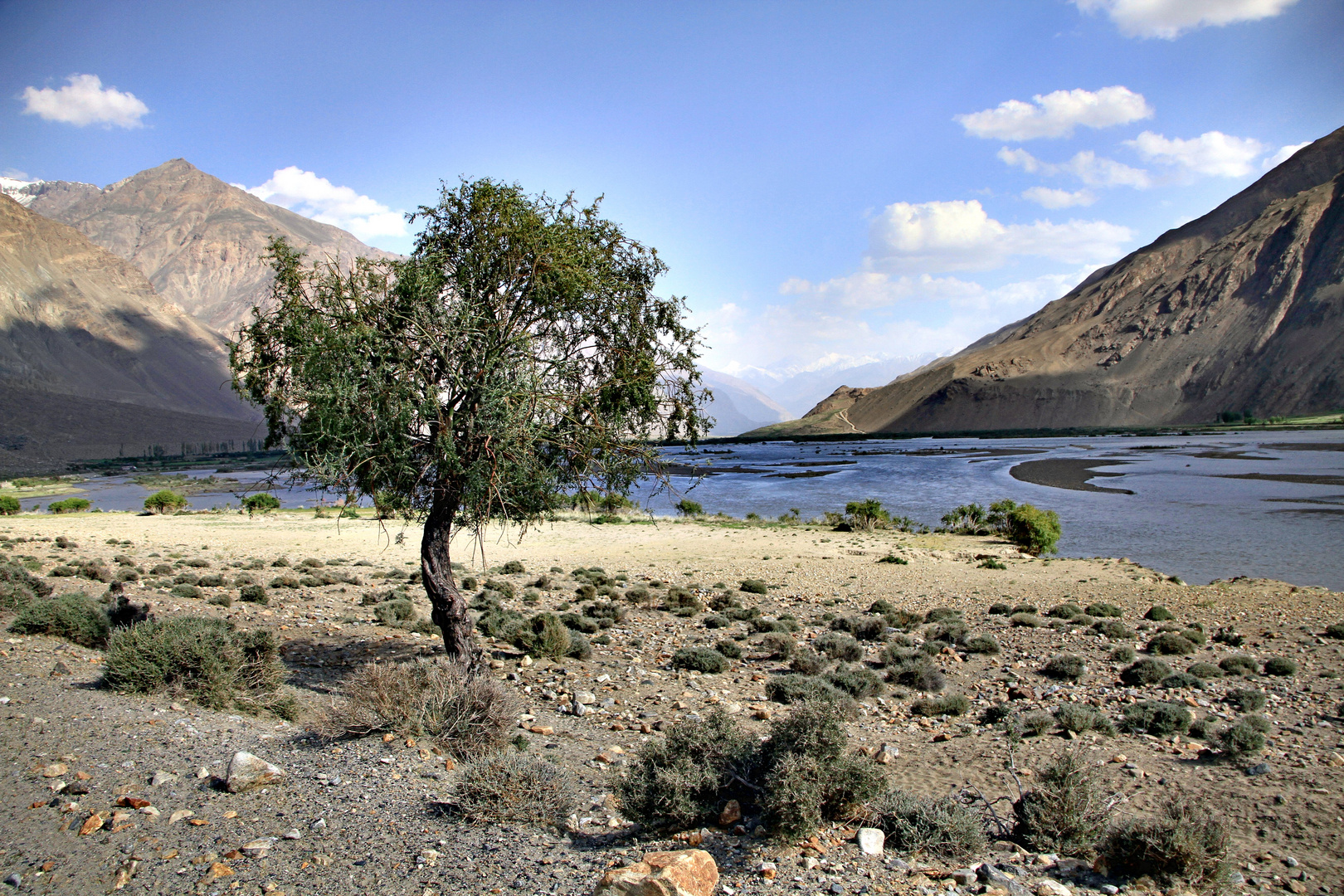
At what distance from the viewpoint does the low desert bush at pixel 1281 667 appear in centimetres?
1103

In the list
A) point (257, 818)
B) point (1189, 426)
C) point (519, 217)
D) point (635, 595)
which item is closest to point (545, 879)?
point (257, 818)

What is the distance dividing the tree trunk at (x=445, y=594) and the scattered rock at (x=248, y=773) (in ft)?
10.3

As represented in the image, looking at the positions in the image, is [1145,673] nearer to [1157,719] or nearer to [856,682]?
[1157,719]

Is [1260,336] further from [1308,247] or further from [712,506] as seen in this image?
[712,506]

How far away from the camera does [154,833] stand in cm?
481

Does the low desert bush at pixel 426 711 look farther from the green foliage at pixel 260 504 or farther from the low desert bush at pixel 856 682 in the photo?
the green foliage at pixel 260 504

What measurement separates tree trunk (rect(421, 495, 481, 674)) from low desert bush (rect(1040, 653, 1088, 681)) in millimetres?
9142

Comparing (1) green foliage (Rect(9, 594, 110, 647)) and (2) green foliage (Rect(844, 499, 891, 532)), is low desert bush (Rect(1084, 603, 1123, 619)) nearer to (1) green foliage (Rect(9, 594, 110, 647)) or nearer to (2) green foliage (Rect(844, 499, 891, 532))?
(1) green foliage (Rect(9, 594, 110, 647))

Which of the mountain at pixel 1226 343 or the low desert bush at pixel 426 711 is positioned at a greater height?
the mountain at pixel 1226 343

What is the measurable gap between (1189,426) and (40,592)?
628 feet

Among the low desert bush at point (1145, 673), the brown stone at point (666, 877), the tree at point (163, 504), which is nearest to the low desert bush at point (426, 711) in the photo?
the brown stone at point (666, 877)

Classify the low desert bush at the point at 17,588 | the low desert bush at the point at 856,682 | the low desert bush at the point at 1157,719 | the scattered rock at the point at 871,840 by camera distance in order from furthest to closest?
the low desert bush at the point at 17,588, the low desert bush at the point at 856,682, the low desert bush at the point at 1157,719, the scattered rock at the point at 871,840

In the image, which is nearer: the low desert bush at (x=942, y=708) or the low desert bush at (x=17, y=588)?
the low desert bush at (x=942, y=708)

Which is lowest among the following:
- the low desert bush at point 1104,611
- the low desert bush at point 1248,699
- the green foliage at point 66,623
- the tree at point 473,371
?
the low desert bush at point 1104,611
